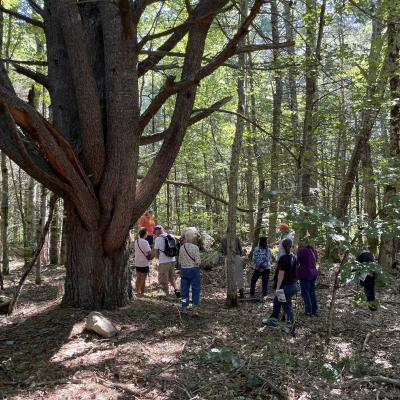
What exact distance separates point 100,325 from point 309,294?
4920mm

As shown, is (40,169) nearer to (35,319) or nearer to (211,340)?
(35,319)

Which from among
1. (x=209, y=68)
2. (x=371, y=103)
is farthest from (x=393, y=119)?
(x=209, y=68)

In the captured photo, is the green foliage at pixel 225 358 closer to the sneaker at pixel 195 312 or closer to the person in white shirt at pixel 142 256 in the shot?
the sneaker at pixel 195 312

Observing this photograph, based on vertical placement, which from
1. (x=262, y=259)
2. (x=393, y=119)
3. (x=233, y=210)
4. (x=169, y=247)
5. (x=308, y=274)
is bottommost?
(x=308, y=274)

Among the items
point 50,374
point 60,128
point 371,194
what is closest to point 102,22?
point 60,128

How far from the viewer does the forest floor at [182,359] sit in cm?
429

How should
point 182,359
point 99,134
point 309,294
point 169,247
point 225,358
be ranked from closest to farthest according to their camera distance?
point 225,358 → point 182,359 → point 99,134 → point 309,294 → point 169,247

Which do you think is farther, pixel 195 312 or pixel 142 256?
pixel 142 256

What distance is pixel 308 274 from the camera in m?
8.43

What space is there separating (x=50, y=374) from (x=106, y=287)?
204 centimetres

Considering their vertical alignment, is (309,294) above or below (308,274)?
below

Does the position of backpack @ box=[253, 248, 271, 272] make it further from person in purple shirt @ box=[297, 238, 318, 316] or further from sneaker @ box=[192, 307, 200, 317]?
sneaker @ box=[192, 307, 200, 317]

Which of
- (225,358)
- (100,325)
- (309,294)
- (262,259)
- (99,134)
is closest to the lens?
(225,358)

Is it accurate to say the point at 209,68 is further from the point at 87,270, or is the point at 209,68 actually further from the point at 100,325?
the point at 100,325
